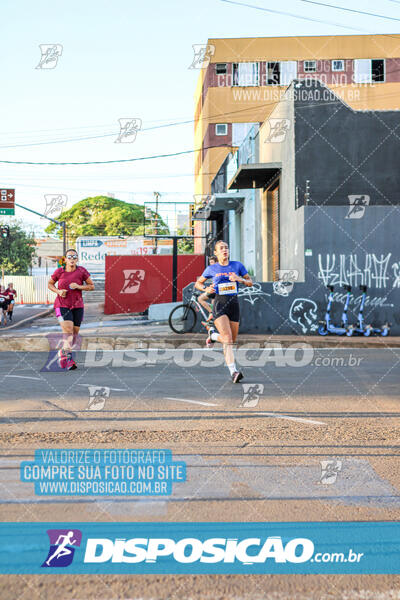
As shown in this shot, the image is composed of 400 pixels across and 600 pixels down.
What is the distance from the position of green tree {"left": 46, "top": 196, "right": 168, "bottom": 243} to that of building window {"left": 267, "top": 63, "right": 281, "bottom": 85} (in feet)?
114

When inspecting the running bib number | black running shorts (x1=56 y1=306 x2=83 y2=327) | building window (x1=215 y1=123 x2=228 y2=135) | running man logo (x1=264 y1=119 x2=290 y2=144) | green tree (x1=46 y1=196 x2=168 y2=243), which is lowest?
black running shorts (x1=56 y1=306 x2=83 y2=327)

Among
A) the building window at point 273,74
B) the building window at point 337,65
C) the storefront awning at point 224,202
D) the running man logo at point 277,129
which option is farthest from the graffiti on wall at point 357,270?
the building window at point 337,65

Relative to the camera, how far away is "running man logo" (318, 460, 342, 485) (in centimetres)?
433

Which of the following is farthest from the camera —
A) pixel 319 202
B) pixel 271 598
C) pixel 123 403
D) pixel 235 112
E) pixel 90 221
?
pixel 90 221

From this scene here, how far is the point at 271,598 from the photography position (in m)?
2.81

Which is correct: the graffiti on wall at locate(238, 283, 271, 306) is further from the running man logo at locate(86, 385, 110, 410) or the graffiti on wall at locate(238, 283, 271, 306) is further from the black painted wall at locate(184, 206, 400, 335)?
the running man logo at locate(86, 385, 110, 410)

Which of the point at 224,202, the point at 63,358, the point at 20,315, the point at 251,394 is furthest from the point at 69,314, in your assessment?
the point at 20,315

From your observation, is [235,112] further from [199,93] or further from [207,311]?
[207,311]

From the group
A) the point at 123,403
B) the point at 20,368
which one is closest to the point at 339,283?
→ the point at 20,368

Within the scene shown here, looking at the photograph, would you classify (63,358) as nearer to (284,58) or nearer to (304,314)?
(304,314)

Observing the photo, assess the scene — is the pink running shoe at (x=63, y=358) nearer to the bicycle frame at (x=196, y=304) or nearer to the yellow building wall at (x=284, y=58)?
the bicycle frame at (x=196, y=304)

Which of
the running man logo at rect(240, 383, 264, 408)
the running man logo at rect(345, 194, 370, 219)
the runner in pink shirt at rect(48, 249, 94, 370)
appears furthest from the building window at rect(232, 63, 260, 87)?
the running man logo at rect(240, 383, 264, 408)

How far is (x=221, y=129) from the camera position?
45594mm

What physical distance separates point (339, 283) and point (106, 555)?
1464 centimetres
